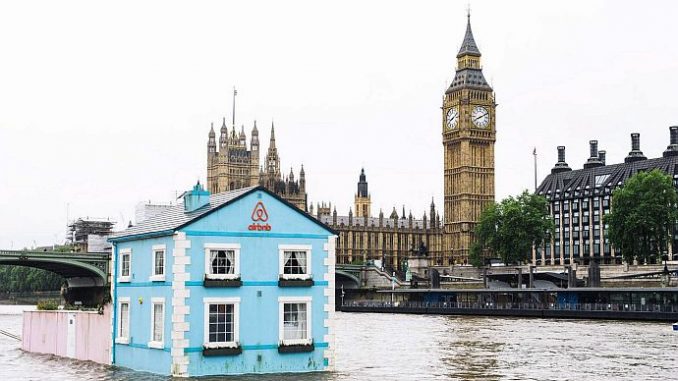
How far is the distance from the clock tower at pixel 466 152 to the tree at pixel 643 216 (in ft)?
193

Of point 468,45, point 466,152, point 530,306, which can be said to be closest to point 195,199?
point 530,306

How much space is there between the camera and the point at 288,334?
101 feet

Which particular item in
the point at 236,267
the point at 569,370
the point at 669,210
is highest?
the point at 669,210

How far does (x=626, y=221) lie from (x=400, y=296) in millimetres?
30116

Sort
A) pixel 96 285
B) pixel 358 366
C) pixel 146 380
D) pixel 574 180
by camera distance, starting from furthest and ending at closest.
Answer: pixel 574 180 → pixel 96 285 → pixel 358 366 → pixel 146 380

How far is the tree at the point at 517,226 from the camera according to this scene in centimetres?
12675

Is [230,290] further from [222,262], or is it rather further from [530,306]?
[530,306]

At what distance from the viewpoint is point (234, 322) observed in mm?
29672

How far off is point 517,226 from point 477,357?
85623 mm

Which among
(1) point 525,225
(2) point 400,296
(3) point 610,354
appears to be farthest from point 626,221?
(3) point 610,354

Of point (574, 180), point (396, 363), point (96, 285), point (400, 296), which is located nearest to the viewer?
point (396, 363)

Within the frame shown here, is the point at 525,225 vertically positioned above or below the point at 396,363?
above

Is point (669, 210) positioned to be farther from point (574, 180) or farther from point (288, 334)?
point (288, 334)

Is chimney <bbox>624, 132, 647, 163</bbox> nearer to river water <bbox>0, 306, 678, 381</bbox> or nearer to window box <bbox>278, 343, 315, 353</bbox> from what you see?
river water <bbox>0, 306, 678, 381</bbox>
